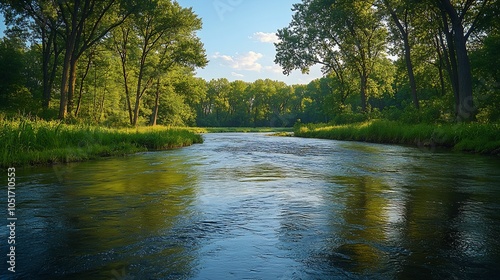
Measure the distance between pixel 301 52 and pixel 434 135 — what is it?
24126mm

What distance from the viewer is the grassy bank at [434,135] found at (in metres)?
15.1

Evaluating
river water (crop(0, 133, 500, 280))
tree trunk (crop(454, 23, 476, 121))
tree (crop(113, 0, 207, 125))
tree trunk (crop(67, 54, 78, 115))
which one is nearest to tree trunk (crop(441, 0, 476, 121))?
tree trunk (crop(454, 23, 476, 121))

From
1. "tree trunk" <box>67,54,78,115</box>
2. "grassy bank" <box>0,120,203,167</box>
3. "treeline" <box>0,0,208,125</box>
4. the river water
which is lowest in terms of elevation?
the river water

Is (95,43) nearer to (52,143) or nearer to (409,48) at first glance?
(52,143)

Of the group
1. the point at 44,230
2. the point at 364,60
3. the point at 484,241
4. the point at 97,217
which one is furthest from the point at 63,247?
the point at 364,60

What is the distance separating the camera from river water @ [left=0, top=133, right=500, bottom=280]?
3240 millimetres

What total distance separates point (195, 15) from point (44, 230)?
3175cm

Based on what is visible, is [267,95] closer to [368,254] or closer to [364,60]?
[364,60]

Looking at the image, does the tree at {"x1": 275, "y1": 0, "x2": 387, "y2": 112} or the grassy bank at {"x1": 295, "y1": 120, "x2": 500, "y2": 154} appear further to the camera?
the tree at {"x1": 275, "y1": 0, "x2": 387, "y2": 112}

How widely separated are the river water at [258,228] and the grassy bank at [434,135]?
747cm

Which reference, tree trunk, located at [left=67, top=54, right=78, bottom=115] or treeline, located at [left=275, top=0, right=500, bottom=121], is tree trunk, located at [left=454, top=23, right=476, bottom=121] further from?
tree trunk, located at [left=67, top=54, right=78, bottom=115]

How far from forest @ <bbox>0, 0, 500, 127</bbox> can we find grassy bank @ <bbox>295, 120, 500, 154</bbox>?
6.20 ft

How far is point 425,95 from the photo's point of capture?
5934cm

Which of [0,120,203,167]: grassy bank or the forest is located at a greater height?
the forest
